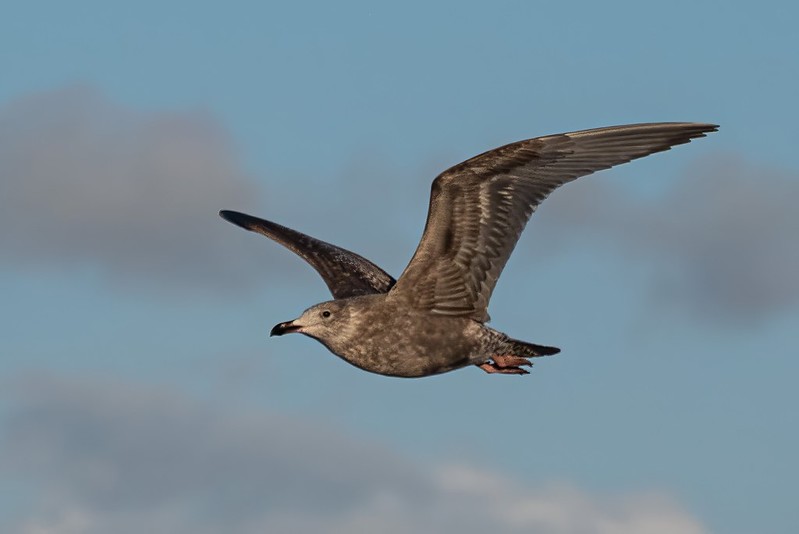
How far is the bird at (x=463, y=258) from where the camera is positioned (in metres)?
17.8

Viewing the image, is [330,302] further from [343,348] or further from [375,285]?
[375,285]

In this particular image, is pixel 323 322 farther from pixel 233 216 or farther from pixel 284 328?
pixel 233 216

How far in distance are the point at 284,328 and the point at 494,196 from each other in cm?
294

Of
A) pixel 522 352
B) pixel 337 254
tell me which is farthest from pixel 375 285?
pixel 522 352

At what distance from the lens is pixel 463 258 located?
1836cm

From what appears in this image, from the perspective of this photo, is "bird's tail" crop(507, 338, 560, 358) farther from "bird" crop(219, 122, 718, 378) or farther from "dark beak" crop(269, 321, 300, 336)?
"dark beak" crop(269, 321, 300, 336)

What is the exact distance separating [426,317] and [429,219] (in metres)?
1.37

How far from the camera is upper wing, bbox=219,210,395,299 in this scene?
69.9ft

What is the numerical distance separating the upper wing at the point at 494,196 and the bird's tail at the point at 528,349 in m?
1.39

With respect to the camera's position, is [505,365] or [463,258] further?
[505,365]

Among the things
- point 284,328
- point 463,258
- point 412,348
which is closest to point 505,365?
point 412,348

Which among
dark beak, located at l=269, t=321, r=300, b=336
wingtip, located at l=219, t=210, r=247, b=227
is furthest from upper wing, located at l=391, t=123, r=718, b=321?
wingtip, located at l=219, t=210, r=247, b=227

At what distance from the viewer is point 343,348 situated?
18.3 meters

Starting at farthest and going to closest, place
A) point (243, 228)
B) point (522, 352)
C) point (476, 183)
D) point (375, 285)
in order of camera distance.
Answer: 1. point (243, 228)
2. point (375, 285)
3. point (522, 352)
4. point (476, 183)
